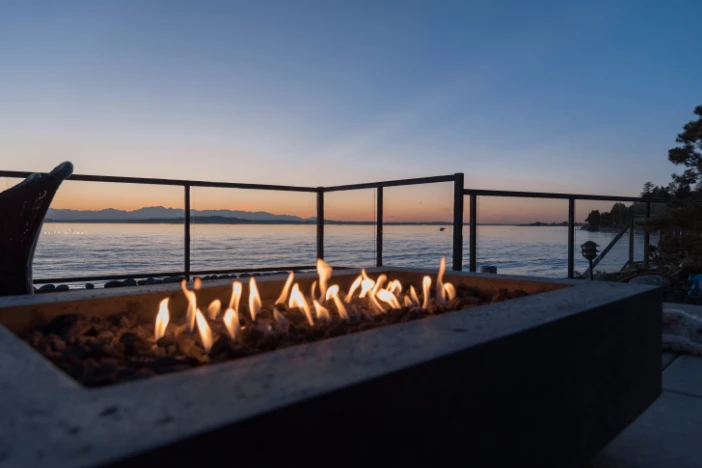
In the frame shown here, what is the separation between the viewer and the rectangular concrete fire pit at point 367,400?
1.60 ft

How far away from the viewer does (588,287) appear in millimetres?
1692

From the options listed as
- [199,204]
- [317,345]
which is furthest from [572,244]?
[317,345]

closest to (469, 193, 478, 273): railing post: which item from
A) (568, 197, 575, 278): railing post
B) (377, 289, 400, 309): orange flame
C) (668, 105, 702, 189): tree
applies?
(568, 197, 575, 278): railing post

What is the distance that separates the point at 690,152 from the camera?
6590 mm

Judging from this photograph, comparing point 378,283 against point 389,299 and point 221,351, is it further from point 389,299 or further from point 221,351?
point 221,351

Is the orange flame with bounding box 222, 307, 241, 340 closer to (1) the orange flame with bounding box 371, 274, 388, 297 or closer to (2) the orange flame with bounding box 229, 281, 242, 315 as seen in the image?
(2) the orange flame with bounding box 229, 281, 242, 315

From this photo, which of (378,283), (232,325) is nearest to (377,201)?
(378,283)

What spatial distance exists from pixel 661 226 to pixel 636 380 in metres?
5.09

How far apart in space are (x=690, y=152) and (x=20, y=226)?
26.5 feet

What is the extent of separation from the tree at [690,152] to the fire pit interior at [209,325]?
6362 millimetres

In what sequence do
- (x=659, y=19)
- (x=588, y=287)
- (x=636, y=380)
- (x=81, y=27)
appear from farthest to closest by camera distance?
1. (x=659, y=19)
2. (x=81, y=27)
3. (x=588, y=287)
4. (x=636, y=380)

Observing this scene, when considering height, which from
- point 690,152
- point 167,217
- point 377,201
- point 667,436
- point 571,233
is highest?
point 690,152

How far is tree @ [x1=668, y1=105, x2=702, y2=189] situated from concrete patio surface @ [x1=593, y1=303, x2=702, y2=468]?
571 cm

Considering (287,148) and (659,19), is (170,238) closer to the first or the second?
(287,148)
